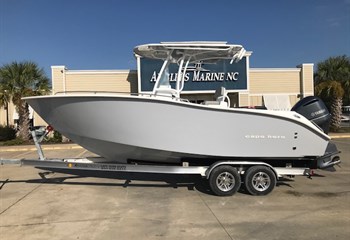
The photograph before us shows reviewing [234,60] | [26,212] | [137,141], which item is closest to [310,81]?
[234,60]

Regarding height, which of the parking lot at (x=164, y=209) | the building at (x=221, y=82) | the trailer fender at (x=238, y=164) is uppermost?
the building at (x=221, y=82)

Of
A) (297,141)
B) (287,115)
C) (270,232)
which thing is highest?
(287,115)

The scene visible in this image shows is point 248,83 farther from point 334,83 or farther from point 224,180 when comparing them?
A: point 224,180

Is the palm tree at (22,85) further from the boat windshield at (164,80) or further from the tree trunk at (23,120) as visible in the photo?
the boat windshield at (164,80)

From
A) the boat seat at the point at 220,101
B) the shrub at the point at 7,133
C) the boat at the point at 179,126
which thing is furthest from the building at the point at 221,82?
the boat at the point at 179,126

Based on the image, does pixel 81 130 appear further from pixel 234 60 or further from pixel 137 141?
pixel 234 60

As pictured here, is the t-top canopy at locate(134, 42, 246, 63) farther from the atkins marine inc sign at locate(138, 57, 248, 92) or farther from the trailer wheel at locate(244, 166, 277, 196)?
the atkins marine inc sign at locate(138, 57, 248, 92)

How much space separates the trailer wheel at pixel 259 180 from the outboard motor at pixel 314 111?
157cm

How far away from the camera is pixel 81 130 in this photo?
7.43 m

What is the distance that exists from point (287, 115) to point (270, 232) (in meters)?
2.91

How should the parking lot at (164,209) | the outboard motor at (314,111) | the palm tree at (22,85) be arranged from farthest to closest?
the palm tree at (22,85), the outboard motor at (314,111), the parking lot at (164,209)

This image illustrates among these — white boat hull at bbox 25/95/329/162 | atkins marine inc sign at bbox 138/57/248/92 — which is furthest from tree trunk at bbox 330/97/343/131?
white boat hull at bbox 25/95/329/162

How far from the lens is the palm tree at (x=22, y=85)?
2195 cm

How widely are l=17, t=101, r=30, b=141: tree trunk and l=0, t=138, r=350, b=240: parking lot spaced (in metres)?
13.7
